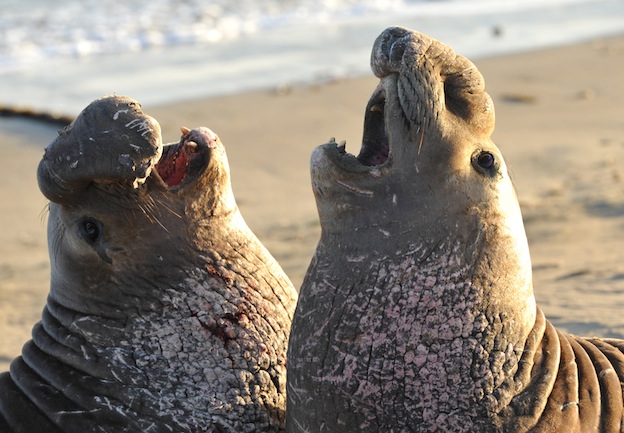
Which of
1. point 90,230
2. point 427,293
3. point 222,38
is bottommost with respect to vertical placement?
point 427,293

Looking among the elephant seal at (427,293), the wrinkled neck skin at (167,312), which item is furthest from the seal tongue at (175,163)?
the elephant seal at (427,293)

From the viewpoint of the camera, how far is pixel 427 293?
389 centimetres

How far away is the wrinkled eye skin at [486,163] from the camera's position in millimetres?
3971

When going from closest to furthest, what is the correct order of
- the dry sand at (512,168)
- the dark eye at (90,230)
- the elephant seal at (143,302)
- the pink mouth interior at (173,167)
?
the elephant seal at (143,302) → the dark eye at (90,230) → the pink mouth interior at (173,167) → the dry sand at (512,168)

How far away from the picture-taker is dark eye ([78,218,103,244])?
4.66 metres

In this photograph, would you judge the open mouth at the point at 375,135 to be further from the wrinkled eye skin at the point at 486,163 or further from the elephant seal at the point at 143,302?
the elephant seal at the point at 143,302

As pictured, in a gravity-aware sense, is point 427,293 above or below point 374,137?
below

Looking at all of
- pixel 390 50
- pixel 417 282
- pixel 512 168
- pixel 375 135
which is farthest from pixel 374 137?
pixel 512 168

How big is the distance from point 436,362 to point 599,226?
5379mm

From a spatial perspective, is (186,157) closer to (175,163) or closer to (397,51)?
(175,163)

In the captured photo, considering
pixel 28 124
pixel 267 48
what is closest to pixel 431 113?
pixel 28 124

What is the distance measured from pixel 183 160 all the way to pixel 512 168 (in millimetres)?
4466

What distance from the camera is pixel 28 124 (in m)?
13.0

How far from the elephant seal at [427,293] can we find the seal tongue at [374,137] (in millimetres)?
79
